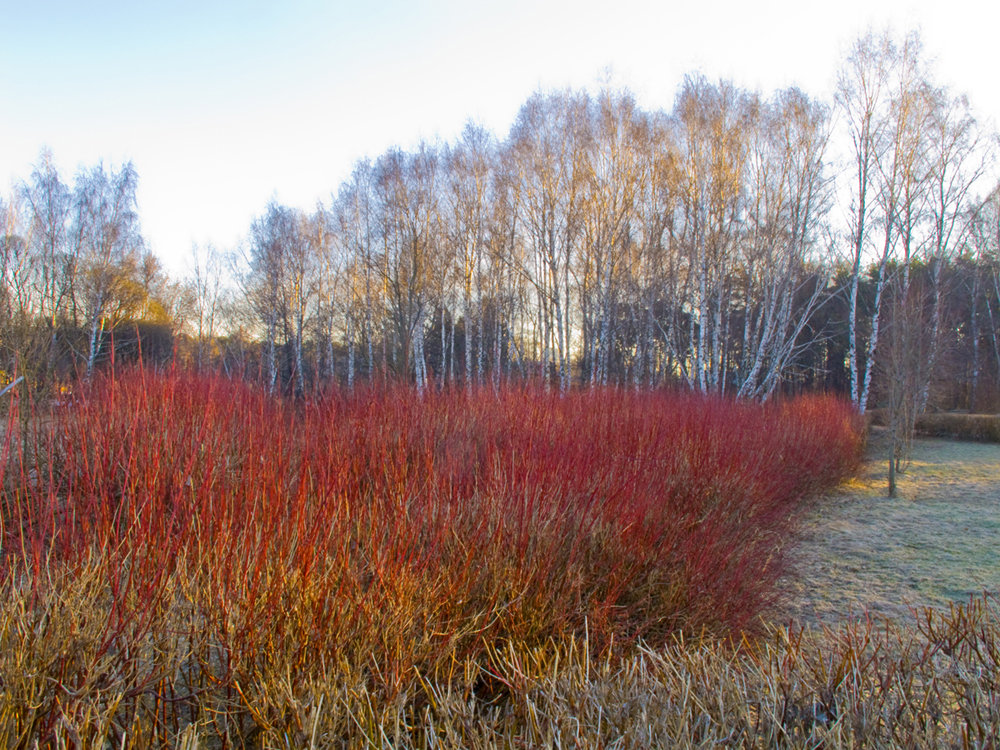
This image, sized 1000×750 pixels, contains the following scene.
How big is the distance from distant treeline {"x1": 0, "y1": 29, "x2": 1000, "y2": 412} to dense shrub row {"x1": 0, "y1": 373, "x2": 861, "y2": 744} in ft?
14.3

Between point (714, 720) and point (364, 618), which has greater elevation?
point (364, 618)

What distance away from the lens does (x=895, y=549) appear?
15.4 feet

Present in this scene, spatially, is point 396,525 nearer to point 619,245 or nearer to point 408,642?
point 408,642

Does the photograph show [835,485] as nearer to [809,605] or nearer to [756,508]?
[756,508]

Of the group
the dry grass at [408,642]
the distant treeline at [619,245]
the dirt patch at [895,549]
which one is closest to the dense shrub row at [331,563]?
the dry grass at [408,642]

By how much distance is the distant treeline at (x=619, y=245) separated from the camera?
1201cm

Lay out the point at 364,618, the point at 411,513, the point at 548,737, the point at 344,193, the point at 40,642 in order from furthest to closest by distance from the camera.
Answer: the point at 344,193
the point at 411,513
the point at 364,618
the point at 40,642
the point at 548,737

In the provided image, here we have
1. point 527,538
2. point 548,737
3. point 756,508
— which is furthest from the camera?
point 756,508

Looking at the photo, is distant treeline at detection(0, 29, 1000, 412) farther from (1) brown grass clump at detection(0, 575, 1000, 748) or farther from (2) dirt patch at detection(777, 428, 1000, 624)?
(1) brown grass clump at detection(0, 575, 1000, 748)

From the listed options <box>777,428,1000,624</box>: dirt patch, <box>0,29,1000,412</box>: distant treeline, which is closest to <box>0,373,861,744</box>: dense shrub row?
<box>777,428,1000,624</box>: dirt patch

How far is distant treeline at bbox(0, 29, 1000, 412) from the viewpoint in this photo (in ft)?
39.4

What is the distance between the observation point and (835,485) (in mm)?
7672

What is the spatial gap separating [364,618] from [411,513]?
105cm

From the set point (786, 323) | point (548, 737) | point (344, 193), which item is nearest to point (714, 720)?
point (548, 737)
